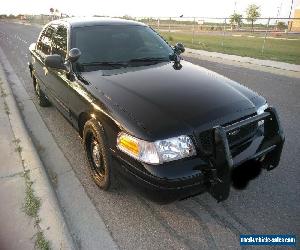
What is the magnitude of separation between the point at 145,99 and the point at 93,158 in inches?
41.4

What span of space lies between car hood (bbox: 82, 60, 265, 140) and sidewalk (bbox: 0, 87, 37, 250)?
1.39 meters

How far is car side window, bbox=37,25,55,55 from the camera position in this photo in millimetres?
5438

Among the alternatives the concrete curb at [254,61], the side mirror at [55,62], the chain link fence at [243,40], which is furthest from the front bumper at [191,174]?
the chain link fence at [243,40]

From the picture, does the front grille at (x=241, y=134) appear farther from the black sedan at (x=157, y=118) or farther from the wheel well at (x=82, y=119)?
the wheel well at (x=82, y=119)

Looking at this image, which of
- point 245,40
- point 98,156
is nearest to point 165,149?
point 98,156

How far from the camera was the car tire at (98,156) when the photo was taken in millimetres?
3229

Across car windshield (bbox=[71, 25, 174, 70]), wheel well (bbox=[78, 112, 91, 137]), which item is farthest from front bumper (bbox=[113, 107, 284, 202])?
car windshield (bbox=[71, 25, 174, 70])

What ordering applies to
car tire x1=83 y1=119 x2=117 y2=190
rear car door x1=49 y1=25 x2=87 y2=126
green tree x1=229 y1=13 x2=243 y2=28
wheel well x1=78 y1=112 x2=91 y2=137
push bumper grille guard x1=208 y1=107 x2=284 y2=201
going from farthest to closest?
1. green tree x1=229 y1=13 x2=243 y2=28
2. rear car door x1=49 y1=25 x2=87 y2=126
3. wheel well x1=78 y1=112 x2=91 y2=137
4. car tire x1=83 y1=119 x2=117 y2=190
5. push bumper grille guard x1=208 y1=107 x2=284 y2=201

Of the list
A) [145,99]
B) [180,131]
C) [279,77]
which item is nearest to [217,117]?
[180,131]

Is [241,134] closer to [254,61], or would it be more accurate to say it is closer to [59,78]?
[59,78]

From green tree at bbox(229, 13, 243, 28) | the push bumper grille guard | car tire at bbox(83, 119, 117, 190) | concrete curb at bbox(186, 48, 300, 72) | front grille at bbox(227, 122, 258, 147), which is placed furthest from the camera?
green tree at bbox(229, 13, 243, 28)

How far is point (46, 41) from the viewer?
5.69 m

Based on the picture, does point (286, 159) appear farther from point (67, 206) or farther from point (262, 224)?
point (67, 206)

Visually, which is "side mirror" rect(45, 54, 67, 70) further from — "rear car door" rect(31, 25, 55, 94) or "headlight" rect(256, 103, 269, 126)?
"headlight" rect(256, 103, 269, 126)
